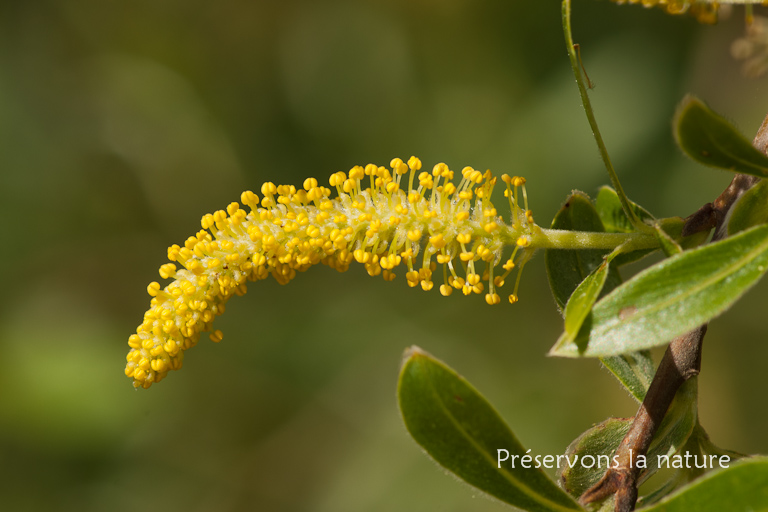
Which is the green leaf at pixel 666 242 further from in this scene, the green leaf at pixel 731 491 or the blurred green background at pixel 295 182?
the blurred green background at pixel 295 182

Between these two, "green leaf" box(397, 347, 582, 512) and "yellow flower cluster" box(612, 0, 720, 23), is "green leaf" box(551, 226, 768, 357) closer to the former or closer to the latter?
"green leaf" box(397, 347, 582, 512)

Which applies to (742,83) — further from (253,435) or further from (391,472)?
(253,435)

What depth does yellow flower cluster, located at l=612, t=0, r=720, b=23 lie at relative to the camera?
31.6 inches

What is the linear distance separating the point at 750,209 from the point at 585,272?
11.1 inches

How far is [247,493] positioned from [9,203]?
1.59 metres

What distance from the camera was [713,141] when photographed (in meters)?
0.71

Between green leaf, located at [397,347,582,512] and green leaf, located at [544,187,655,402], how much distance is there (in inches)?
10.7

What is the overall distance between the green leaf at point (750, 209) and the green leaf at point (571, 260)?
8.7 inches

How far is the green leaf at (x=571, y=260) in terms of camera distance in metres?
1.00

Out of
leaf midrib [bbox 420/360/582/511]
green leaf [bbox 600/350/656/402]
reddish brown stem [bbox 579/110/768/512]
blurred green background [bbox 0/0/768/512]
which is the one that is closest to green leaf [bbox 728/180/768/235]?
reddish brown stem [bbox 579/110/768/512]

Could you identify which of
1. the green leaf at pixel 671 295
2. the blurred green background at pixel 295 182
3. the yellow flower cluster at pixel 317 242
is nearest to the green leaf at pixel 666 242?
the green leaf at pixel 671 295

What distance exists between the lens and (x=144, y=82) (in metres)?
2.91

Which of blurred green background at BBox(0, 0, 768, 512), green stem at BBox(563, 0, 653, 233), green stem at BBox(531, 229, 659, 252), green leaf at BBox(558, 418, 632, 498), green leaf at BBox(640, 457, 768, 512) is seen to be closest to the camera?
green leaf at BBox(640, 457, 768, 512)

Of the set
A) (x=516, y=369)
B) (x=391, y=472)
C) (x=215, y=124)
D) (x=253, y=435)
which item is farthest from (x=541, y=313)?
(x=215, y=124)
